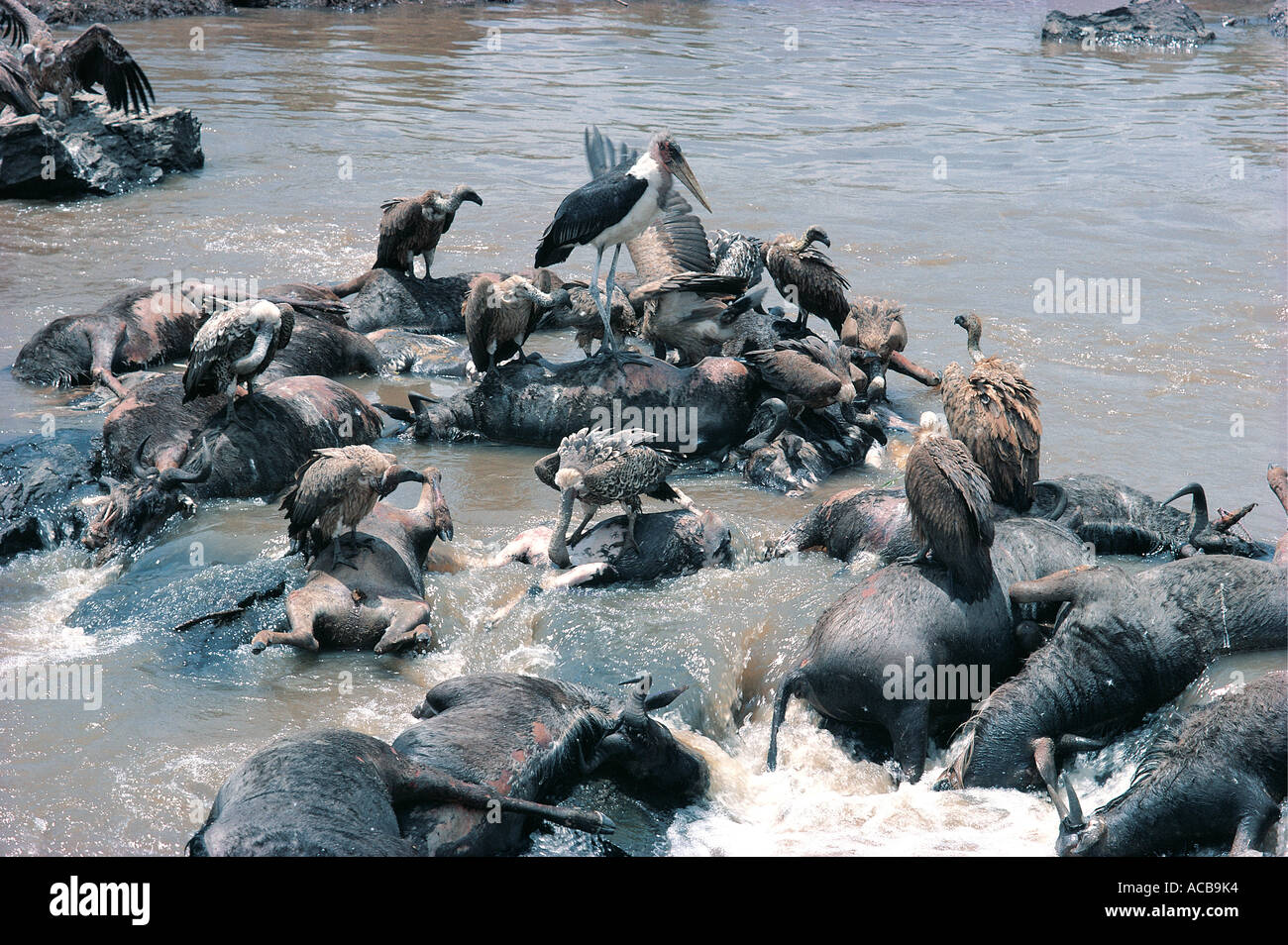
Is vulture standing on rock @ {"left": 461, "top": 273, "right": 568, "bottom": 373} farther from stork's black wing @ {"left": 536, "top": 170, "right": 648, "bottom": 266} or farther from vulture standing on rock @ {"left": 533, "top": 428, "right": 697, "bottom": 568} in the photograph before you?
vulture standing on rock @ {"left": 533, "top": 428, "right": 697, "bottom": 568}

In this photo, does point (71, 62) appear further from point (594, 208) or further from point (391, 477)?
point (391, 477)

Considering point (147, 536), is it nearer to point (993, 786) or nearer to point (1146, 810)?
point (993, 786)

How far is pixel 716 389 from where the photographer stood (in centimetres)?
857

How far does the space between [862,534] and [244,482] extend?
147 inches

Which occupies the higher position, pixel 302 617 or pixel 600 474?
pixel 600 474

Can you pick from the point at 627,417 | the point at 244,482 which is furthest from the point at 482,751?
the point at 627,417

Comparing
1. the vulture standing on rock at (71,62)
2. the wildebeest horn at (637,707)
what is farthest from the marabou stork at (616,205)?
the vulture standing on rock at (71,62)

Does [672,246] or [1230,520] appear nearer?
[1230,520]

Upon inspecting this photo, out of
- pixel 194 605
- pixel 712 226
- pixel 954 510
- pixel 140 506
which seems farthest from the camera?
pixel 712 226

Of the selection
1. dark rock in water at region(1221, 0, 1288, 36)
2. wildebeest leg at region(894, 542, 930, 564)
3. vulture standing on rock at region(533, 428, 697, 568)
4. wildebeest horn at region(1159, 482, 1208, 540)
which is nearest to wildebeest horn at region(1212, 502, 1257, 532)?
wildebeest horn at region(1159, 482, 1208, 540)

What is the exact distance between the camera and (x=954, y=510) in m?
5.54

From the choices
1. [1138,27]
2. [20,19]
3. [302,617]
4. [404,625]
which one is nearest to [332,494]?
[302,617]

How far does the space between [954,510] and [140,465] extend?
4836mm

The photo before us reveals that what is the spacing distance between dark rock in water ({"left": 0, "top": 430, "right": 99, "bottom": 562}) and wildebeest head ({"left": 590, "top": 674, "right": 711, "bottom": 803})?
3888 mm
